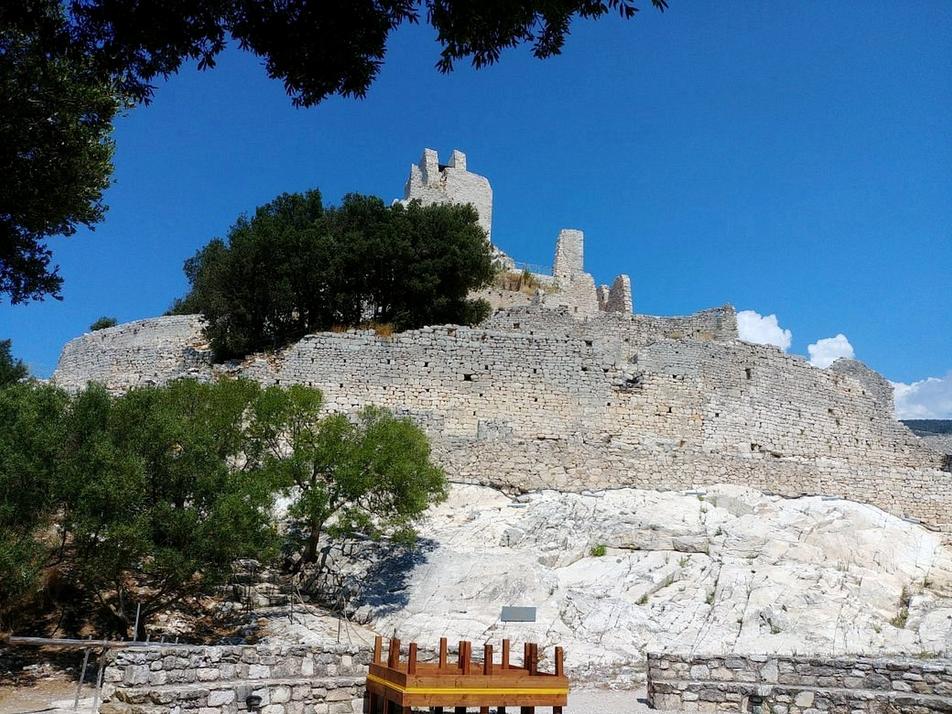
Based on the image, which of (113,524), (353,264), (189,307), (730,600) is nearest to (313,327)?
(353,264)

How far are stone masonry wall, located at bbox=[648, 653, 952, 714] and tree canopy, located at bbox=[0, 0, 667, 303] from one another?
857 cm

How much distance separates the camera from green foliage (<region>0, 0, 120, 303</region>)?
9172 millimetres

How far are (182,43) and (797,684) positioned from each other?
11284mm

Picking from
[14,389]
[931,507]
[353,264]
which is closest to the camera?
[14,389]

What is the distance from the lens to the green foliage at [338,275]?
26.8m

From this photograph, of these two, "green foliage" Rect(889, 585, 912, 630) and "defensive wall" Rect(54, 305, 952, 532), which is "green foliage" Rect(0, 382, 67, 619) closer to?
"defensive wall" Rect(54, 305, 952, 532)

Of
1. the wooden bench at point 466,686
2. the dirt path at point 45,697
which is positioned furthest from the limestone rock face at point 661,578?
the dirt path at point 45,697

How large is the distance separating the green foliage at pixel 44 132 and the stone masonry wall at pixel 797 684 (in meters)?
10.5

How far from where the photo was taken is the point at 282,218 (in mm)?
29844

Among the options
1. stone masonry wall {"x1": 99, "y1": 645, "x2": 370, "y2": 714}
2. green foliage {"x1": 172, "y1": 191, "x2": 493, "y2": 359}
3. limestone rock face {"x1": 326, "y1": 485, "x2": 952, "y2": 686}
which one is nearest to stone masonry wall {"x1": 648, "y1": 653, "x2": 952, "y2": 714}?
limestone rock face {"x1": 326, "y1": 485, "x2": 952, "y2": 686}

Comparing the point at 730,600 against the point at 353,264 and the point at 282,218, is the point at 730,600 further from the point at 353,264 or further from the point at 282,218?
the point at 282,218

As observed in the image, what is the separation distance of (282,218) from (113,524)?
1865 cm

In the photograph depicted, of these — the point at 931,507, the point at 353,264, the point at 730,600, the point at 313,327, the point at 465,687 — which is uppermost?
the point at 353,264

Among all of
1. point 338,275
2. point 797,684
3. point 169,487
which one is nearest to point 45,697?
point 169,487
